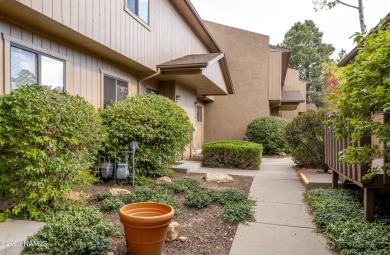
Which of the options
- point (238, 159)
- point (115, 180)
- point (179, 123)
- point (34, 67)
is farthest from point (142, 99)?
point (238, 159)

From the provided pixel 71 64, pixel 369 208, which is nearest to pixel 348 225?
pixel 369 208

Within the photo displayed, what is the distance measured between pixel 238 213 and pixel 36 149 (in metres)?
3.05

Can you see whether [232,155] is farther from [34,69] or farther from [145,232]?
[145,232]

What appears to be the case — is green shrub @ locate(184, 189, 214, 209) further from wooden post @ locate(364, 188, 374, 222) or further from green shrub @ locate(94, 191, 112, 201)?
wooden post @ locate(364, 188, 374, 222)

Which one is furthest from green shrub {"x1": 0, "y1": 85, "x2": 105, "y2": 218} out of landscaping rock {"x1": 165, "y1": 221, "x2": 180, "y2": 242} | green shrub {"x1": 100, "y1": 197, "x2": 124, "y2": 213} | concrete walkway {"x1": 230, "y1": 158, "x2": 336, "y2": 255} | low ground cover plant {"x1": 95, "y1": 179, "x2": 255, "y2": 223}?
concrete walkway {"x1": 230, "y1": 158, "x2": 336, "y2": 255}

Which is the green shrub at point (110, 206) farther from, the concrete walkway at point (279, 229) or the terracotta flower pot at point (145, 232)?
the concrete walkway at point (279, 229)

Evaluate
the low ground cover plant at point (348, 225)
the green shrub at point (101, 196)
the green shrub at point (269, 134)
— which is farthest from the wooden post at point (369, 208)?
the green shrub at point (269, 134)

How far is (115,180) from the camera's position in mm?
6375

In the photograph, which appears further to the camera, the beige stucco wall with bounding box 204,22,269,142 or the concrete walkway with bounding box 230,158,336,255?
the beige stucco wall with bounding box 204,22,269,142

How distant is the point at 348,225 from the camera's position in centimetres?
350

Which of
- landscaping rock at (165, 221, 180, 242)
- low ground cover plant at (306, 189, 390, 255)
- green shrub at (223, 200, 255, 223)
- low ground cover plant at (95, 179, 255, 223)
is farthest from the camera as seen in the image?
low ground cover plant at (95, 179, 255, 223)

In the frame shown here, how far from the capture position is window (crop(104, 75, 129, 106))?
23.8 feet

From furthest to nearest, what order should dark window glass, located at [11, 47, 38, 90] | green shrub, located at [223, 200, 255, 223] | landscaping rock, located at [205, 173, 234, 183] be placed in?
1. landscaping rock, located at [205, 173, 234, 183]
2. dark window glass, located at [11, 47, 38, 90]
3. green shrub, located at [223, 200, 255, 223]

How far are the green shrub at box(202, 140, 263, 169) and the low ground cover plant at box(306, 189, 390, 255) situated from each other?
425 centimetres
